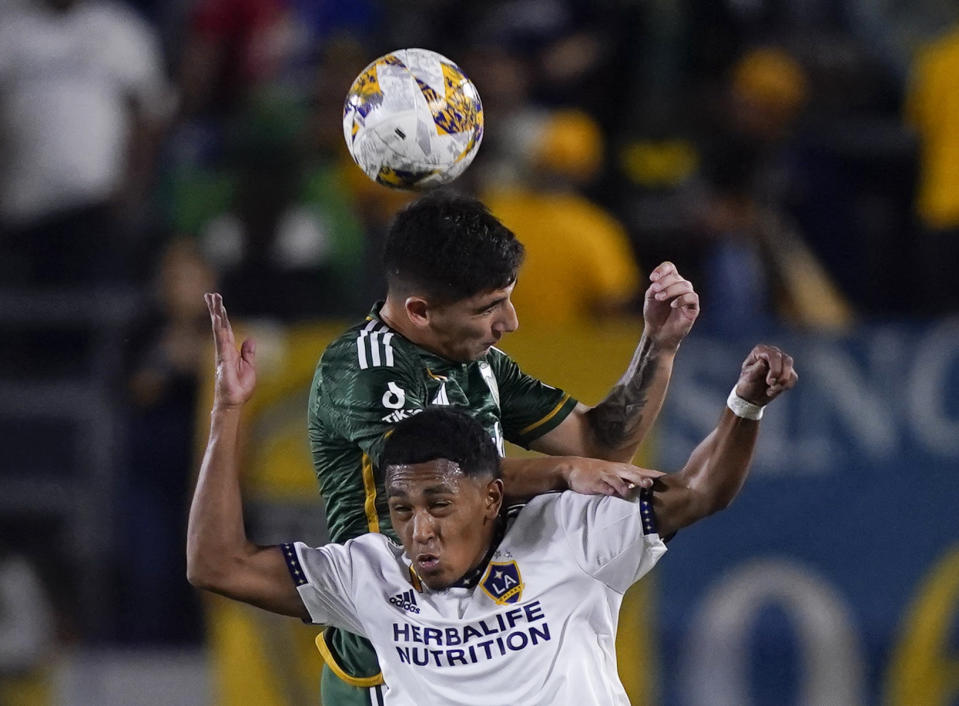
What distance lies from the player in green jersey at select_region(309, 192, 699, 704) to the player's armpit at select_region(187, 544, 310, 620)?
0.29 meters

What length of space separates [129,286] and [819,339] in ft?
13.0

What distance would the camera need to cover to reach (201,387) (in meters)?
8.77

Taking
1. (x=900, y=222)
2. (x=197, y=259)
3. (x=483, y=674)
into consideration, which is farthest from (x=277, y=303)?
(x=483, y=674)

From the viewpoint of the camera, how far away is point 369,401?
4.77m

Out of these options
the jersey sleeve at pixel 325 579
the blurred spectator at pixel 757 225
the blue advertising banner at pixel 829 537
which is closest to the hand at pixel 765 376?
the jersey sleeve at pixel 325 579

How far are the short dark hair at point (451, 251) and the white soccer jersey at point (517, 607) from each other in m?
0.66

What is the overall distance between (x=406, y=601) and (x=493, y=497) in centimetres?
40

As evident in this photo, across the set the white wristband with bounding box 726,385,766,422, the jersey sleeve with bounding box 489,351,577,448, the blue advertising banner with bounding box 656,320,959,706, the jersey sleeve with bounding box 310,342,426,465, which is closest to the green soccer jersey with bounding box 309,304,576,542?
the jersey sleeve with bounding box 310,342,426,465

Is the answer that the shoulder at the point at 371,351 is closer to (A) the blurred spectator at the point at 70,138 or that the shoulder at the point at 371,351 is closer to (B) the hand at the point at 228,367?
(B) the hand at the point at 228,367

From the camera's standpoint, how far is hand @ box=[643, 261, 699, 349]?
4.98 metres

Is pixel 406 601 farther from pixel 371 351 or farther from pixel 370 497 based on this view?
pixel 371 351

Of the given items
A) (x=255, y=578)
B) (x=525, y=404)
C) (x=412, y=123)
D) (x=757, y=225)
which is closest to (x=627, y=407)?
(x=525, y=404)

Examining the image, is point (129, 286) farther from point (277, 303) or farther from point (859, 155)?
point (859, 155)

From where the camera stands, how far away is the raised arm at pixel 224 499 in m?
4.66
